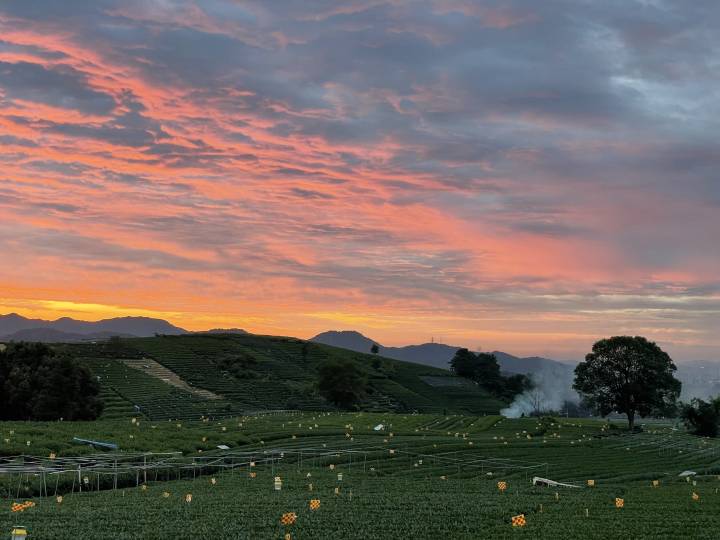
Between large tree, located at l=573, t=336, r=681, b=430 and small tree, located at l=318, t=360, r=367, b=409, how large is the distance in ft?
171

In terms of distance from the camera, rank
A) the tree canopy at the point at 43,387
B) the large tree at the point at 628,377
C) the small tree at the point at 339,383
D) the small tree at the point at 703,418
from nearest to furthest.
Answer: the tree canopy at the point at 43,387 → the large tree at the point at 628,377 → the small tree at the point at 703,418 → the small tree at the point at 339,383

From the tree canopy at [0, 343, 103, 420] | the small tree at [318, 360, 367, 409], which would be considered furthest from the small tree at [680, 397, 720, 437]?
the tree canopy at [0, 343, 103, 420]

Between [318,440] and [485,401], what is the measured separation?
12494 centimetres

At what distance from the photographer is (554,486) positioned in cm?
5150

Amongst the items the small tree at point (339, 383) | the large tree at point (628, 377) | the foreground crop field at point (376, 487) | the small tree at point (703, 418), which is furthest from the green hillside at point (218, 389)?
the small tree at point (703, 418)

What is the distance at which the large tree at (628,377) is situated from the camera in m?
114

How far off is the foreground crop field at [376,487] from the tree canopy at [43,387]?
62.4 feet

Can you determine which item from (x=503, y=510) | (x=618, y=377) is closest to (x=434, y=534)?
(x=503, y=510)

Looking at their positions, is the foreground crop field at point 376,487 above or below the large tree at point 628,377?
below

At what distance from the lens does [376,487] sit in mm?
48406

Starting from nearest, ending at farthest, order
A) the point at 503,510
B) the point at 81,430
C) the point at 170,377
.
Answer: the point at 503,510, the point at 81,430, the point at 170,377

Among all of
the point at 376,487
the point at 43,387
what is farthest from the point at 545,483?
the point at 43,387

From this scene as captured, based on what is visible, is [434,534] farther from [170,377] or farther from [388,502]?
[170,377]

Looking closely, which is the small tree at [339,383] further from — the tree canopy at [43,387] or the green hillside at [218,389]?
the tree canopy at [43,387]
